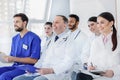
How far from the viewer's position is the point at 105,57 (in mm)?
2547

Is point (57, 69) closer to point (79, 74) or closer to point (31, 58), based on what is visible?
point (79, 74)

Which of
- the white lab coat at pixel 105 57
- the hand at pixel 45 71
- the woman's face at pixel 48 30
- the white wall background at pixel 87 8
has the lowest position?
the hand at pixel 45 71

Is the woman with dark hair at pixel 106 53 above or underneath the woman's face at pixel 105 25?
underneath

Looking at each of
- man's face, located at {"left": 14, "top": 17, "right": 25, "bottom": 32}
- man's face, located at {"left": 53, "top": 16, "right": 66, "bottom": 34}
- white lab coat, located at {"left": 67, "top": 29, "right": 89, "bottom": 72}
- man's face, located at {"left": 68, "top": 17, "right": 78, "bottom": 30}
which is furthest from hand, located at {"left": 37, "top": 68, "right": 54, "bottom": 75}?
man's face, located at {"left": 68, "top": 17, "right": 78, "bottom": 30}

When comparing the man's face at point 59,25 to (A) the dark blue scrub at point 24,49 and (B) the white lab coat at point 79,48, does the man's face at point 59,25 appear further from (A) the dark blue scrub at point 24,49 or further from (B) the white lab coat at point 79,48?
(A) the dark blue scrub at point 24,49

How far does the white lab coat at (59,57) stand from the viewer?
272 centimetres

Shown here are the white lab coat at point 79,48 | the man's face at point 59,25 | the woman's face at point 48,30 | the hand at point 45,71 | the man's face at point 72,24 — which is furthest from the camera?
the woman's face at point 48,30

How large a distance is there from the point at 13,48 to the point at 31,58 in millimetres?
447

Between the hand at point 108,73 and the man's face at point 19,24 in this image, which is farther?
the man's face at point 19,24

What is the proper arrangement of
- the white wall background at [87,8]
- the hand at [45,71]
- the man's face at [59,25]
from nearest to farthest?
the hand at [45,71] → the man's face at [59,25] → the white wall background at [87,8]

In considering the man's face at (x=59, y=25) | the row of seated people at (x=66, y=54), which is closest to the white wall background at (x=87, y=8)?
the row of seated people at (x=66, y=54)

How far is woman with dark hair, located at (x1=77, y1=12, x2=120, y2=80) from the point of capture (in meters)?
2.43

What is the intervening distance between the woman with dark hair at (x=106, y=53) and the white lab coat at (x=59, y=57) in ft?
0.72

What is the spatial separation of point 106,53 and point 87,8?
2030mm
